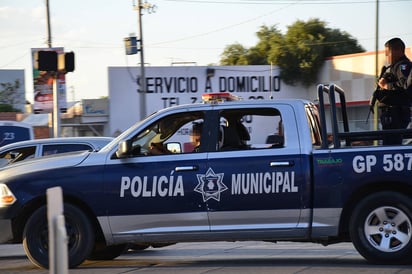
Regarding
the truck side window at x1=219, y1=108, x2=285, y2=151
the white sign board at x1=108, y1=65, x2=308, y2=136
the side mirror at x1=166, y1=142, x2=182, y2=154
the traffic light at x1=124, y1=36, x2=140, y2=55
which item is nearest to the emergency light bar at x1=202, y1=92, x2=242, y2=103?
the truck side window at x1=219, y1=108, x2=285, y2=151

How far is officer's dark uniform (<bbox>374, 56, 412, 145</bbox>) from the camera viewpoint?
30.5 feet

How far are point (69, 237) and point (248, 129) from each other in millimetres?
2393

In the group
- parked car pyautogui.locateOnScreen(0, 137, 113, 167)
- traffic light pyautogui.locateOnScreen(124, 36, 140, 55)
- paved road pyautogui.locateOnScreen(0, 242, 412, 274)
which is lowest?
paved road pyautogui.locateOnScreen(0, 242, 412, 274)

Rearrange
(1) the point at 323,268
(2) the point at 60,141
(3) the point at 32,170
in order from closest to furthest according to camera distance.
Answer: (1) the point at 323,268 → (3) the point at 32,170 → (2) the point at 60,141

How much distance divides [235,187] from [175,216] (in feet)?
2.42

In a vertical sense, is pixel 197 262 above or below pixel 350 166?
below

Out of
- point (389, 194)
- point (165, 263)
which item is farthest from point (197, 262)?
point (389, 194)

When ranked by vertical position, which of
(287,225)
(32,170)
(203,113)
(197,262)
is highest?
(203,113)

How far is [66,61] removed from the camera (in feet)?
48.5

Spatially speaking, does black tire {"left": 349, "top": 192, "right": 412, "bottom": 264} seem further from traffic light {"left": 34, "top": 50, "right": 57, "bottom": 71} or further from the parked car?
traffic light {"left": 34, "top": 50, "right": 57, "bottom": 71}

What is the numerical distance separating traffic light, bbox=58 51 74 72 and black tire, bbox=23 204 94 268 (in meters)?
6.67

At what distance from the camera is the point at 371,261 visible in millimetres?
8148

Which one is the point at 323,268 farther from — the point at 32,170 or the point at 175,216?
the point at 32,170

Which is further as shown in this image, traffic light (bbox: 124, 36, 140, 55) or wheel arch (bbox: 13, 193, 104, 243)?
traffic light (bbox: 124, 36, 140, 55)
